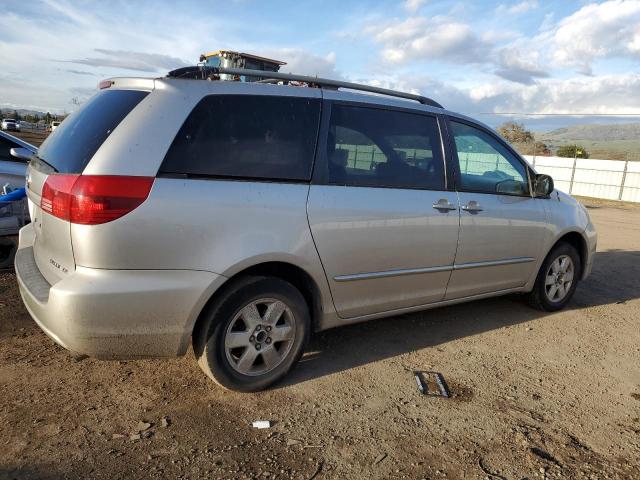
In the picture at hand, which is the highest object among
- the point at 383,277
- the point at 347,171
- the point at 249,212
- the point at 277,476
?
the point at 347,171

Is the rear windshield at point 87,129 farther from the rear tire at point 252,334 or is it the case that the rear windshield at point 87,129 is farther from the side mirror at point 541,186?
the side mirror at point 541,186

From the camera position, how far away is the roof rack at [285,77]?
3201 mm

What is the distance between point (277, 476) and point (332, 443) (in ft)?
1.32

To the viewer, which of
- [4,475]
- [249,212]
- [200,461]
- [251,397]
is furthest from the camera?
[251,397]

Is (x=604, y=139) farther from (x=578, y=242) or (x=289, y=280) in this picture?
(x=289, y=280)

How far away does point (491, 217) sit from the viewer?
430 cm

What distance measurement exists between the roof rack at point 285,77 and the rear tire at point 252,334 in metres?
1.30

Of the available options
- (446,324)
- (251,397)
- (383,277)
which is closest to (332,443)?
(251,397)

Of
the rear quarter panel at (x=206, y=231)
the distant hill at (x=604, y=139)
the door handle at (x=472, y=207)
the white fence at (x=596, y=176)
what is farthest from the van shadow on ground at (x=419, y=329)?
the distant hill at (x=604, y=139)

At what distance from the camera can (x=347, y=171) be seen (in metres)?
3.49

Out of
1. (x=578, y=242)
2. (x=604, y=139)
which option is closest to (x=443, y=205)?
(x=578, y=242)

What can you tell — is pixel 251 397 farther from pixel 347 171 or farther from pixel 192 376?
pixel 347 171

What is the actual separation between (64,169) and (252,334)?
1.43 metres

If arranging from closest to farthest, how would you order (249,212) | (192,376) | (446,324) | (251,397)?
(249,212)
(251,397)
(192,376)
(446,324)
